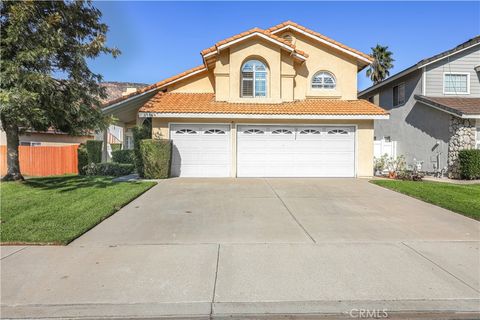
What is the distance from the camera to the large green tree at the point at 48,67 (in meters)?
9.64

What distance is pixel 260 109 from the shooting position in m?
14.1

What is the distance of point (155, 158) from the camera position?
13.1m

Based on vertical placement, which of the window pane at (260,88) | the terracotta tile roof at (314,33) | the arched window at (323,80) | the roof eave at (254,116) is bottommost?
the roof eave at (254,116)

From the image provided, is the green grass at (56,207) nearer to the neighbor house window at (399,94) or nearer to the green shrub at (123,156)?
the green shrub at (123,156)

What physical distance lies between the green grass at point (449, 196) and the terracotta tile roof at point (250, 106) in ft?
11.6

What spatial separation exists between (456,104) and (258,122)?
10.0 metres

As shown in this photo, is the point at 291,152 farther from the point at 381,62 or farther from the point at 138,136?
the point at 381,62

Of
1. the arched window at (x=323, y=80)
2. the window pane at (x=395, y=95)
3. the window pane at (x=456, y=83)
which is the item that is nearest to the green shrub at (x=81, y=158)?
the arched window at (x=323, y=80)

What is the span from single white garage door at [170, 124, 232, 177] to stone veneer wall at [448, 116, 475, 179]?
10.6 meters

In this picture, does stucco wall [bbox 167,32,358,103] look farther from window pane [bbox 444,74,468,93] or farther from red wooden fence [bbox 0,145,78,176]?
red wooden fence [bbox 0,145,78,176]

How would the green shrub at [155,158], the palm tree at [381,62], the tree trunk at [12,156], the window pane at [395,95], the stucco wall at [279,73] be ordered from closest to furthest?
the tree trunk at [12,156], the green shrub at [155,158], the stucco wall at [279,73], the window pane at [395,95], the palm tree at [381,62]

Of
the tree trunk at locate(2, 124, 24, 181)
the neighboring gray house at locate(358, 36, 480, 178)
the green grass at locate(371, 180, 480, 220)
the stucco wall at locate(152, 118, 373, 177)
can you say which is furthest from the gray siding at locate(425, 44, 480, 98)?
the tree trunk at locate(2, 124, 24, 181)

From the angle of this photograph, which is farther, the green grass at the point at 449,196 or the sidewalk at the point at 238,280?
the green grass at the point at 449,196

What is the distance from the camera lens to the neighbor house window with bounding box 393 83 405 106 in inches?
773
